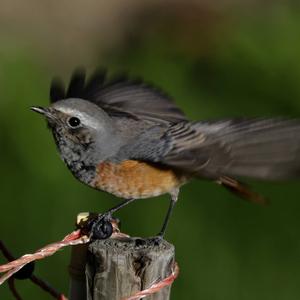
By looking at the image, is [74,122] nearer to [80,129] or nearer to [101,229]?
[80,129]

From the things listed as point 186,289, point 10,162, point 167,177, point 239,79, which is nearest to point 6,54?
point 10,162

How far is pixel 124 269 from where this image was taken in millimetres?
3471

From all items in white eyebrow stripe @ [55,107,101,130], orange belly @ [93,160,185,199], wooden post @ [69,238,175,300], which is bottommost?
wooden post @ [69,238,175,300]

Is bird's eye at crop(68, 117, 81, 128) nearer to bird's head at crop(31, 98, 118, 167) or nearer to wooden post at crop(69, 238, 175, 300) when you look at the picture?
bird's head at crop(31, 98, 118, 167)

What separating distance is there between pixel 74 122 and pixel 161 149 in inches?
15.5

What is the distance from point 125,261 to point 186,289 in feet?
8.70

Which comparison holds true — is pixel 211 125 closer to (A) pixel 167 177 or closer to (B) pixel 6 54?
(A) pixel 167 177

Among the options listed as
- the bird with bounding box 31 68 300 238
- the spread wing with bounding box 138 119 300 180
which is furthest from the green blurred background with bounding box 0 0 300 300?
the spread wing with bounding box 138 119 300 180

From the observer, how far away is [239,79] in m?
7.84

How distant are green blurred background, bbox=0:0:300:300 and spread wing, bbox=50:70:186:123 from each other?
127cm

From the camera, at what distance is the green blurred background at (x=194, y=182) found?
6.22 metres

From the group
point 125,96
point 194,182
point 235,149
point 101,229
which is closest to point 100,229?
point 101,229

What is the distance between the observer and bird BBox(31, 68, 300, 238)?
13.2ft

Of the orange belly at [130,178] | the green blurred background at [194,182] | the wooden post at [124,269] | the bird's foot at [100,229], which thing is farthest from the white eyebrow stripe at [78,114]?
the green blurred background at [194,182]
